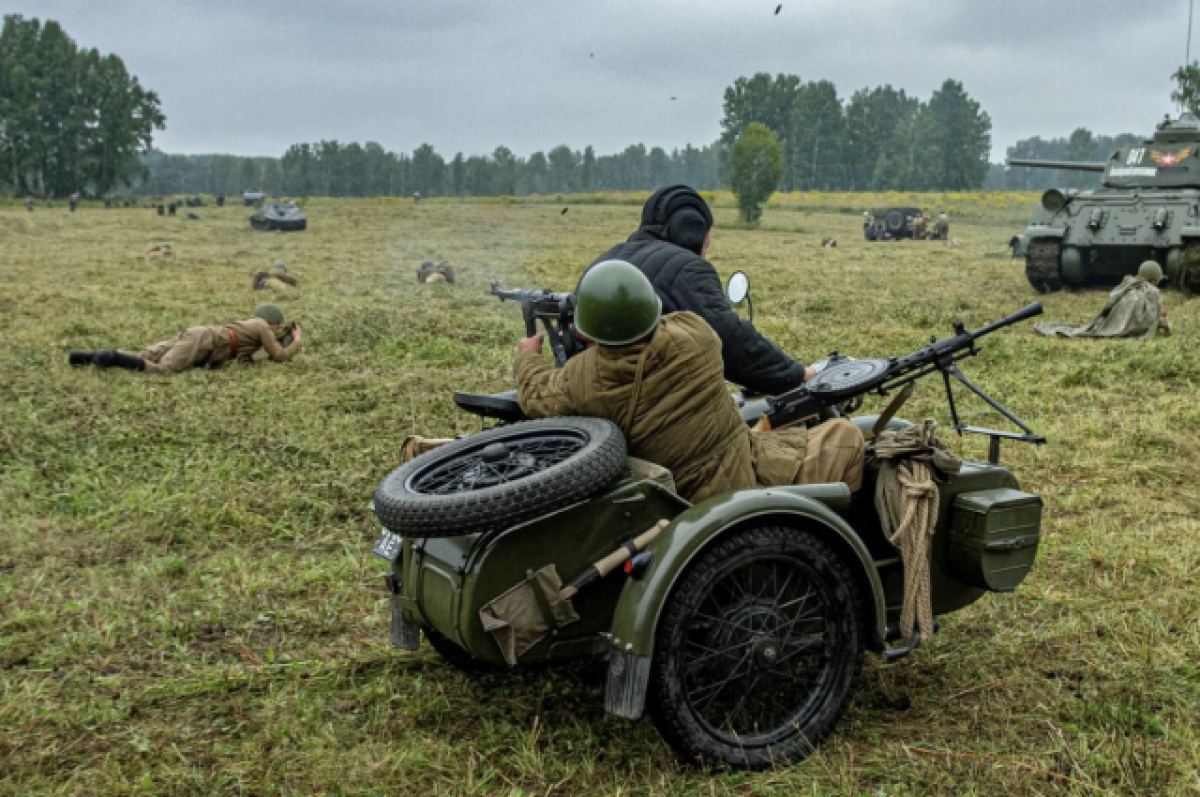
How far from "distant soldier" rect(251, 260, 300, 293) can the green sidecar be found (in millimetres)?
14355

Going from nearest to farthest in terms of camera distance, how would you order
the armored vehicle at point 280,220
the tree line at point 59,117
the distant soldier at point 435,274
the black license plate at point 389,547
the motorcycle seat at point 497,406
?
the black license plate at point 389,547 < the motorcycle seat at point 497,406 < the distant soldier at point 435,274 < the armored vehicle at point 280,220 < the tree line at point 59,117

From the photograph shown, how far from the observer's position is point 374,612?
489cm

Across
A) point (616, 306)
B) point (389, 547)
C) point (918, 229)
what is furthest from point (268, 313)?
point (918, 229)

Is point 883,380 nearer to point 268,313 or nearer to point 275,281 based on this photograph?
point 268,313

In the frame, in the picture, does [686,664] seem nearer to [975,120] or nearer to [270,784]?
[270,784]

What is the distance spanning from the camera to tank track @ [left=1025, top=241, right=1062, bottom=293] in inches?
679

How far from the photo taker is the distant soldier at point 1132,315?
40.1ft

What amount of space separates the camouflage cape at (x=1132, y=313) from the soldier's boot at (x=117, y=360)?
9.64m


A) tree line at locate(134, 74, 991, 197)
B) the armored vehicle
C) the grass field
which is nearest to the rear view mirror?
the grass field

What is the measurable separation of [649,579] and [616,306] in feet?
2.74

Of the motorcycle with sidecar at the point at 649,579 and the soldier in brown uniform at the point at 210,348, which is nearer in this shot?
the motorcycle with sidecar at the point at 649,579

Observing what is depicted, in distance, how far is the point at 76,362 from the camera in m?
10.1

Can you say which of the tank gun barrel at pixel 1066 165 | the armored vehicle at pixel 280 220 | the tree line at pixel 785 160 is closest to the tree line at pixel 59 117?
the tree line at pixel 785 160

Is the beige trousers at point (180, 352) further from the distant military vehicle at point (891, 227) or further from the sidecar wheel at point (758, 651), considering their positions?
the distant military vehicle at point (891, 227)
